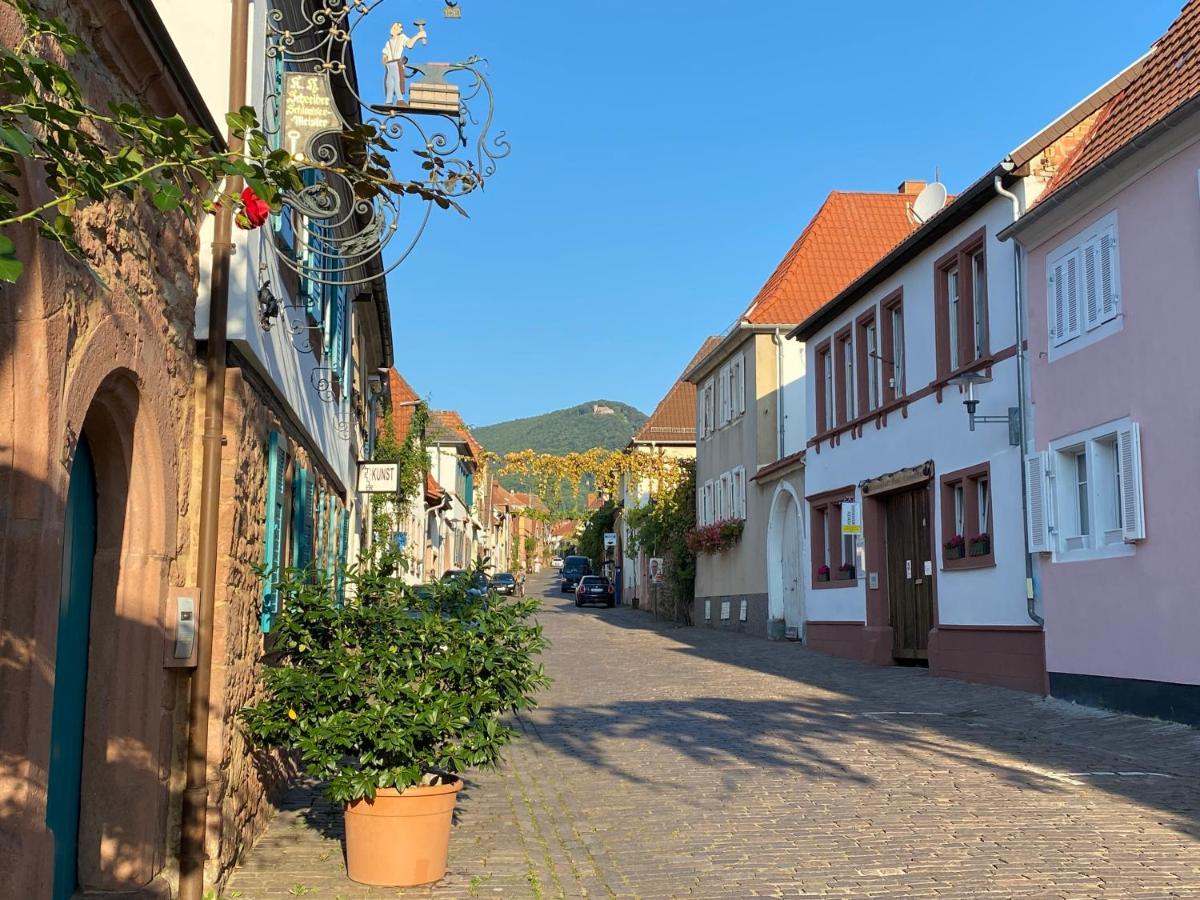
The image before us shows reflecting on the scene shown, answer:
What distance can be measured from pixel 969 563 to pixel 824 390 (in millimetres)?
7605

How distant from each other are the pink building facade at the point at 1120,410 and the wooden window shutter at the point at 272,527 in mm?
8730

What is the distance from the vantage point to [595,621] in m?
38.7

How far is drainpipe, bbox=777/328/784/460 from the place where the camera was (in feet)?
98.6

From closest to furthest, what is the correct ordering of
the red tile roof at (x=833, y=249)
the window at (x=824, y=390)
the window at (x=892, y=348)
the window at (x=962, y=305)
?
the window at (x=962, y=305), the window at (x=892, y=348), the window at (x=824, y=390), the red tile roof at (x=833, y=249)

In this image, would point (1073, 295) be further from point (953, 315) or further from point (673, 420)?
point (673, 420)

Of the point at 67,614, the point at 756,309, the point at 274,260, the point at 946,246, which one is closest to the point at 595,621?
the point at 756,309

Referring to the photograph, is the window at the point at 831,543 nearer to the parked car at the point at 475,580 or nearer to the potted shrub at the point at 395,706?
the parked car at the point at 475,580

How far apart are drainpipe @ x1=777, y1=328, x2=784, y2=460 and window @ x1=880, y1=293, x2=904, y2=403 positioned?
8.71 m

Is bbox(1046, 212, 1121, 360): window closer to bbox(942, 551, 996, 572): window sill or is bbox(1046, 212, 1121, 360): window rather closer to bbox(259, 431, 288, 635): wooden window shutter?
bbox(942, 551, 996, 572): window sill

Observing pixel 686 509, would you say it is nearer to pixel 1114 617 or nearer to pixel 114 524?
pixel 1114 617

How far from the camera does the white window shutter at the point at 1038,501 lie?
586 inches

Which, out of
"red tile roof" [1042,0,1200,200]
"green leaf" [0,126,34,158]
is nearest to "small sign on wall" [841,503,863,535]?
"red tile roof" [1042,0,1200,200]

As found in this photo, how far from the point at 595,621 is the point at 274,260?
3166 cm

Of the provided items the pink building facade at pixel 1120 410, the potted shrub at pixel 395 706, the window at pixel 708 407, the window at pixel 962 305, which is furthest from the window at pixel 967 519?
the window at pixel 708 407
